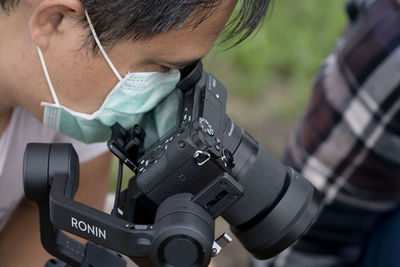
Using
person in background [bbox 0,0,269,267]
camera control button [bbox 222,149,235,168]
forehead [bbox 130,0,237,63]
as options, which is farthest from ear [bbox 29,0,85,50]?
camera control button [bbox 222,149,235,168]

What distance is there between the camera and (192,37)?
1.29 m

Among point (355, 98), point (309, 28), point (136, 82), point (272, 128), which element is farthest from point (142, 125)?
point (309, 28)

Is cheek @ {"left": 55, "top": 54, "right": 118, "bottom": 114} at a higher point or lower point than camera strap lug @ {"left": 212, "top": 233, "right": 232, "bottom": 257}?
higher

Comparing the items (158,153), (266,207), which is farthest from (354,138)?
(158,153)

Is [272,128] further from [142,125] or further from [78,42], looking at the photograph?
[78,42]

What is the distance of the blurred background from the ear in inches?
74.9

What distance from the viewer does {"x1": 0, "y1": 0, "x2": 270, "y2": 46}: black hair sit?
1.21m

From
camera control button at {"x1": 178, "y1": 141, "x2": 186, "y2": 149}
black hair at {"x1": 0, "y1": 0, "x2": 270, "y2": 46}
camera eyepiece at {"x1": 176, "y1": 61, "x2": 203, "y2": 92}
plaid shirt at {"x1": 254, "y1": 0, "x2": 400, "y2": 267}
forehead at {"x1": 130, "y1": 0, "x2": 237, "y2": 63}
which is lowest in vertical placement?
plaid shirt at {"x1": 254, "y1": 0, "x2": 400, "y2": 267}

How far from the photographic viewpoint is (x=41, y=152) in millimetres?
1201

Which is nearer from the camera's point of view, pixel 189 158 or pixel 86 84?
Result: pixel 189 158

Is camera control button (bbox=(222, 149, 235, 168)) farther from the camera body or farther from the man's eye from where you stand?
the man's eye

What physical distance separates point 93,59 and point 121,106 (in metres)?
0.14

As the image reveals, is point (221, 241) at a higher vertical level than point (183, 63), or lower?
lower

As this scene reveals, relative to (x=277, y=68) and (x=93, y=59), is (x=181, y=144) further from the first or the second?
(x=277, y=68)
